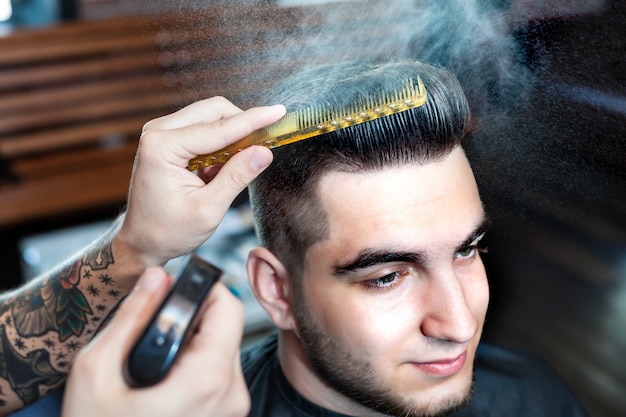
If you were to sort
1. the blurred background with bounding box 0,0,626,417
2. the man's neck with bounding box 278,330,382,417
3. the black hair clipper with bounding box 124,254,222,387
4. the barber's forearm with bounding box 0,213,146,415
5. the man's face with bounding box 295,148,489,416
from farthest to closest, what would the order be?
the man's neck with bounding box 278,330,382,417 < the barber's forearm with bounding box 0,213,146,415 < the man's face with bounding box 295,148,489,416 < the blurred background with bounding box 0,0,626,417 < the black hair clipper with bounding box 124,254,222,387

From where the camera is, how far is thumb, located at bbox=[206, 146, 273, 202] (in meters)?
0.96

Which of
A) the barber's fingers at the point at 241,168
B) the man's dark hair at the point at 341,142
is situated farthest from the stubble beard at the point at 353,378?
the barber's fingers at the point at 241,168

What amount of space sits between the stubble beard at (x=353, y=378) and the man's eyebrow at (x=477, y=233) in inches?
9.8

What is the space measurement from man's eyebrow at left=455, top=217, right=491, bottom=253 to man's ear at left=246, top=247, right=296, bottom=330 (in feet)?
1.17

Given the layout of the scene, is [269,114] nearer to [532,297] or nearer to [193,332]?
[193,332]

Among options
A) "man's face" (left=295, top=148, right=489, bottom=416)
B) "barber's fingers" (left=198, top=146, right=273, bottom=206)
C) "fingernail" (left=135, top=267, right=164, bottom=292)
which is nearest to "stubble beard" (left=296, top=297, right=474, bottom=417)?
"man's face" (left=295, top=148, right=489, bottom=416)

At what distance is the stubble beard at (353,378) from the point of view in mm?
1142

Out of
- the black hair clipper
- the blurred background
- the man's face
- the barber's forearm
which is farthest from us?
the barber's forearm

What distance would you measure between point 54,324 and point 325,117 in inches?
24.1

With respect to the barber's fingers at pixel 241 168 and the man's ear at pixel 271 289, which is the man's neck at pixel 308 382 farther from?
the barber's fingers at pixel 241 168

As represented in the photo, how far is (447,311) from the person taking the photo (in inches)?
40.4

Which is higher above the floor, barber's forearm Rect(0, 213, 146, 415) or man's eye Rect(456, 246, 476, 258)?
man's eye Rect(456, 246, 476, 258)

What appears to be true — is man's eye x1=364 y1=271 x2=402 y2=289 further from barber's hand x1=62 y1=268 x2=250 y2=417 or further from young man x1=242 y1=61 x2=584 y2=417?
barber's hand x1=62 y1=268 x2=250 y2=417

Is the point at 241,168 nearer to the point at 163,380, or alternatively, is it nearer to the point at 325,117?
the point at 325,117
